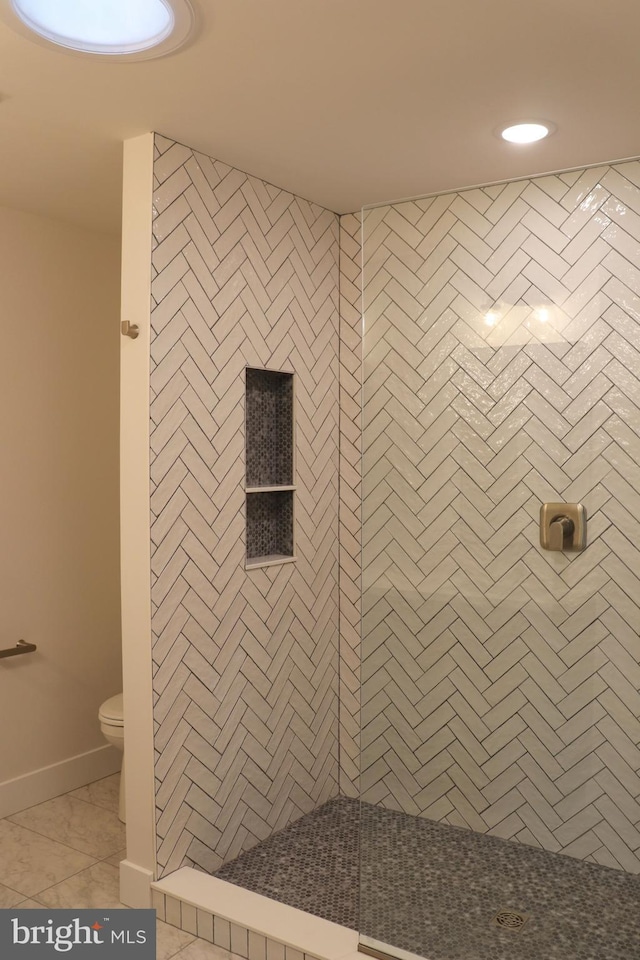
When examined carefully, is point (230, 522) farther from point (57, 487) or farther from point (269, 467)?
point (57, 487)

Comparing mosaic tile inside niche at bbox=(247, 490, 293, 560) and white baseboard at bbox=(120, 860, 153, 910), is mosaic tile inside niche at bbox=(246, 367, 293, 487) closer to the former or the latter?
mosaic tile inside niche at bbox=(247, 490, 293, 560)

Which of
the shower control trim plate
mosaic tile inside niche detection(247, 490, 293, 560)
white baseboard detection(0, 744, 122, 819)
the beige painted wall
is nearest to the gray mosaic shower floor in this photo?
the shower control trim plate

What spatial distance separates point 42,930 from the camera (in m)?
2.56

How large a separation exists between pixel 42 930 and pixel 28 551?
1.52m

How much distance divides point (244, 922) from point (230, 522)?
4.17 ft

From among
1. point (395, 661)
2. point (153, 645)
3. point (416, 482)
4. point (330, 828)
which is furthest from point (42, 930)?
point (416, 482)

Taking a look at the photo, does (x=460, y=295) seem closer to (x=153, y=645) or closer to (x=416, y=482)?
(x=416, y=482)

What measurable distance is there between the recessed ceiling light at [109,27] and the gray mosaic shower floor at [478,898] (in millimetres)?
2119

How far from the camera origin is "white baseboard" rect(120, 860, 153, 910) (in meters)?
2.69

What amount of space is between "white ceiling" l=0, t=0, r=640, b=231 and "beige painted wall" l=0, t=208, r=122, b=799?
528 mm

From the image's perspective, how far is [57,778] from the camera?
143 inches

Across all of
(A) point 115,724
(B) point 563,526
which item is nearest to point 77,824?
(A) point 115,724

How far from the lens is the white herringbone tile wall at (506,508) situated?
2025 mm

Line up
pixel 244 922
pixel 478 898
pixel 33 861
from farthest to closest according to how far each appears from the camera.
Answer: pixel 33 861
pixel 244 922
pixel 478 898
